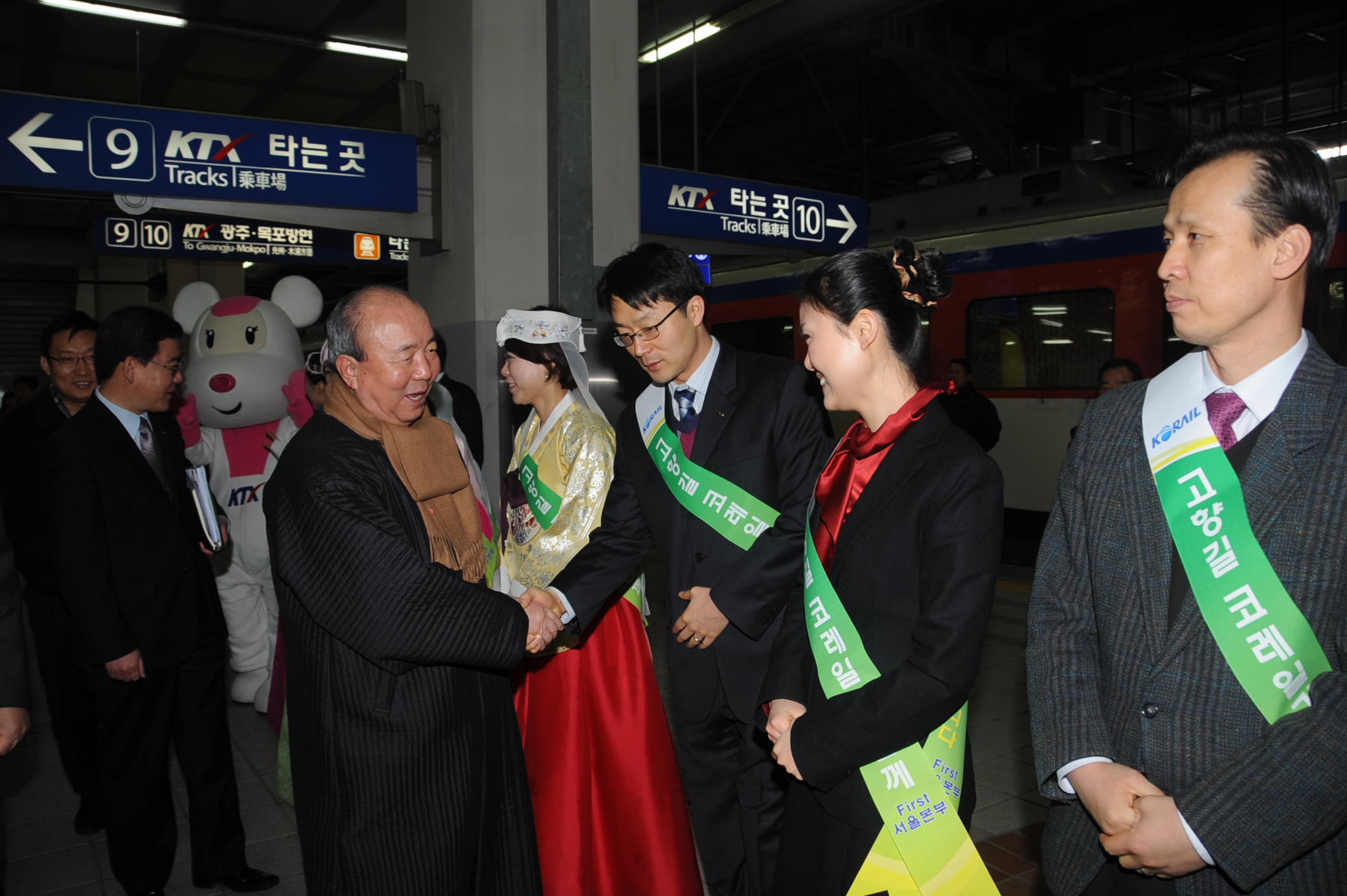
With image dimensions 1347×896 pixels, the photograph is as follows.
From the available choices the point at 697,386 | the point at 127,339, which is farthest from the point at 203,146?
the point at 697,386

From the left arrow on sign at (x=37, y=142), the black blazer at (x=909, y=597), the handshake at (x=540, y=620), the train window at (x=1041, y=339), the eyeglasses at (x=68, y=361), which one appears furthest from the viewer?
the train window at (x=1041, y=339)

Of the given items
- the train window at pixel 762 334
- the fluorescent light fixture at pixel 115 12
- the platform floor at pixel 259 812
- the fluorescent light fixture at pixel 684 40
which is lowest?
the platform floor at pixel 259 812

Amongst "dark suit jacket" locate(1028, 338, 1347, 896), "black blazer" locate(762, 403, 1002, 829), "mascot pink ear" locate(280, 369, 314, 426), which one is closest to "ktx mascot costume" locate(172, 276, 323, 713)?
"mascot pink ear" locate(280, 369, 314, 426)

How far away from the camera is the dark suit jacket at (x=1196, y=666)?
48.8 inches

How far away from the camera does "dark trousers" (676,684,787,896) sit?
7.96ft

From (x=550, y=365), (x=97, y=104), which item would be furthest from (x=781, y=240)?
(x=97, y=104)

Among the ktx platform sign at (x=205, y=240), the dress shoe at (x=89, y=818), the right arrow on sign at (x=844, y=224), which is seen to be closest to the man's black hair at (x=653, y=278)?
the dress shoe at (x=89, y=818)

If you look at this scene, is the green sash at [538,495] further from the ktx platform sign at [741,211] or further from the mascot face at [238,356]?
the ktx platform sign at [741,211]

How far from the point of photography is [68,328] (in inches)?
158

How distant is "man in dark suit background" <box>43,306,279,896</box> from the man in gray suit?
2573 mm

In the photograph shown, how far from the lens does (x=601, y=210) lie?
17.8 feet

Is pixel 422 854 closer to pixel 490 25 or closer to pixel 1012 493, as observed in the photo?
pixel 490 25

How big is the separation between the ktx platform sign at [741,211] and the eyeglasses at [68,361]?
9.90 feet

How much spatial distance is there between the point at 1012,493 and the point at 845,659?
7.11 m
